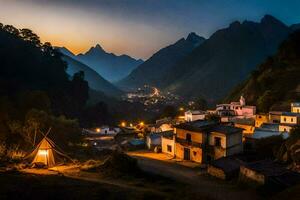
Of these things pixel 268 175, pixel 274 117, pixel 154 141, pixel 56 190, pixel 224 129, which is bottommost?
pixel 268 175

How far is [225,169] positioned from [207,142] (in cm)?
781

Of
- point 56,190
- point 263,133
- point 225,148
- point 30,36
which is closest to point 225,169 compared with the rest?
point 225,148

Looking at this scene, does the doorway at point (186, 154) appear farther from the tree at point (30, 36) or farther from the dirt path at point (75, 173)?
the tree at point (30, 36)

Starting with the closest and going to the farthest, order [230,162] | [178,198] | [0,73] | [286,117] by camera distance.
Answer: [178,198] < [230,162] < [286,117] < [0,73]

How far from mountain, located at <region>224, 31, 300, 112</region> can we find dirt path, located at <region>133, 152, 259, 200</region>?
27.6 meters

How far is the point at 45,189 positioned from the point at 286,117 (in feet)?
119

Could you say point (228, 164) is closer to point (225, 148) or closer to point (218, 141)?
point (225, 148)

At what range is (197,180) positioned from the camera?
89.9 feet

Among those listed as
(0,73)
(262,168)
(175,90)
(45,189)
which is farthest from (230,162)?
(175,90)

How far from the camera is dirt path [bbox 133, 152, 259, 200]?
22.6m

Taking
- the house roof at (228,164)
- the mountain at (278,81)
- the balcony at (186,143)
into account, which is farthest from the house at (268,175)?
the mountain at (278,81)

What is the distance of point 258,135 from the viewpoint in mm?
39969

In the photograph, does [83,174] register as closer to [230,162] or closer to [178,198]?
[178,198]

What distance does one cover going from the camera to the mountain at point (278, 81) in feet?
189
